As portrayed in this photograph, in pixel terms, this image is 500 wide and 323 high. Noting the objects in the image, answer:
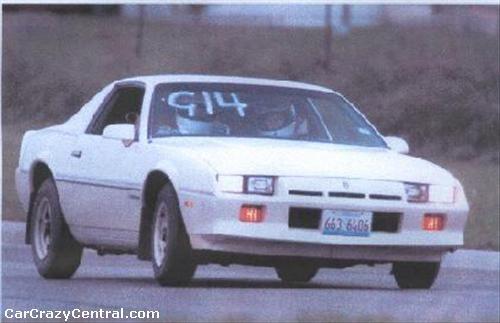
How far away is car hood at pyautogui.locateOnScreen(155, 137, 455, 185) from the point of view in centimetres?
795

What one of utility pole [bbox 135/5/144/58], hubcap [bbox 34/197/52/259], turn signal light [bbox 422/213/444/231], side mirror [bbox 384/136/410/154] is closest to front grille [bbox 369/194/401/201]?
turn signal light [bbox 422/213/444/231]

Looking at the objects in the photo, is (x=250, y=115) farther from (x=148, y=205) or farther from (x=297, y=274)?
(x=297, y=274)

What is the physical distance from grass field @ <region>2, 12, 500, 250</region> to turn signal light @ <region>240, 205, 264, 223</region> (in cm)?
136

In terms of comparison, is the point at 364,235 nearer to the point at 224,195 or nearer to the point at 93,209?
the point at 224,195

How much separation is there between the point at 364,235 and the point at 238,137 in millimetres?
919

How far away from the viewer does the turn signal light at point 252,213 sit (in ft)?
25.7

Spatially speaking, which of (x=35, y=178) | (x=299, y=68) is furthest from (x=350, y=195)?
(x=35, y=178)

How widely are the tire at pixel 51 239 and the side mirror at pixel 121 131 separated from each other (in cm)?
67

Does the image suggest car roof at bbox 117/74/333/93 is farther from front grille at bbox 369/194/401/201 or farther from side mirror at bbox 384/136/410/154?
front grille at bbox 369/194/401/201

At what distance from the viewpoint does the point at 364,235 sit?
25.9ft

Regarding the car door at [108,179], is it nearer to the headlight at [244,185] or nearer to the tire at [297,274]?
the headlight at [244,185]

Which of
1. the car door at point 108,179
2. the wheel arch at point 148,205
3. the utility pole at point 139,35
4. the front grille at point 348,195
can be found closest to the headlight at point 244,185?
the front grille at point 348,195

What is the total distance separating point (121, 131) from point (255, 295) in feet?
3.56

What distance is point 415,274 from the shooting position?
8.61 metres
